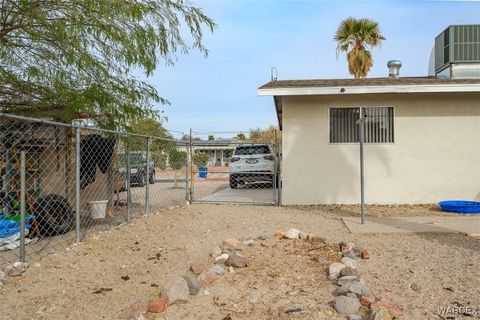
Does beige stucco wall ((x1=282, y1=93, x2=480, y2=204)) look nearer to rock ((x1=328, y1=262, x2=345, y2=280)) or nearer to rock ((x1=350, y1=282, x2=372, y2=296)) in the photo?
rock ((x1=328, y1=262, x2=345, y2=280))

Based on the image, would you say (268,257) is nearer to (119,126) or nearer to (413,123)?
(119,126)

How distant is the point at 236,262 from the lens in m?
4.90

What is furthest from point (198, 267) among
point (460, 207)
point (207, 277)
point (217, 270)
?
point (460, 207)

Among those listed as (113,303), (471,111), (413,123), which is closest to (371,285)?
(113,303)

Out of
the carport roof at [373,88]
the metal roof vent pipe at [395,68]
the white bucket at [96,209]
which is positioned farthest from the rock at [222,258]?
the metal roof vent pipe at [395,68]

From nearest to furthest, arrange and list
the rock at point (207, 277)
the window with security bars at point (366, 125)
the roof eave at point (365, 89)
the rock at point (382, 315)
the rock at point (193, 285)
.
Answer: the rock at point (382, 315) → the rock at point (193, 285) → the rock at point (207, 277) → the roof eave at point (365, 89) → the window with security bars at point (366, 125)

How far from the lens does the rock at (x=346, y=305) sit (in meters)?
3.62

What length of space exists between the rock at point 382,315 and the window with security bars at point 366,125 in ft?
24.7

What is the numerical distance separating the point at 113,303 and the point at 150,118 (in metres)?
4.76

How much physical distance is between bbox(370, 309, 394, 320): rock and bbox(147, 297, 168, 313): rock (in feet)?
5.74

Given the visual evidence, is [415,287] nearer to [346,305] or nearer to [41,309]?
[346,305]

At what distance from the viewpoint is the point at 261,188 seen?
15938 mm

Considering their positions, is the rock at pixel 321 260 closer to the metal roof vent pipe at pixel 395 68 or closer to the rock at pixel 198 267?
the rock at pixel 198 267

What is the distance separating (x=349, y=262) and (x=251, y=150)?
9877 mm
